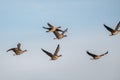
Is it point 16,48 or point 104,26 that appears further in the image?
point 16,48

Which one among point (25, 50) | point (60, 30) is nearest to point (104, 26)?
point (60, 30)

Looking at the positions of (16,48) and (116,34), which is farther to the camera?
(16,48)

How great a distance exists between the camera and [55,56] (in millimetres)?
101625

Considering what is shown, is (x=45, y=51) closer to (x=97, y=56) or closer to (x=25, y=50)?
(x=25, y=50)

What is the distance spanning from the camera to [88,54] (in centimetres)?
9762

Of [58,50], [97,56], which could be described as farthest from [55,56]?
[97,56]

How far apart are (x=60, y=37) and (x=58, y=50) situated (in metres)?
3.50

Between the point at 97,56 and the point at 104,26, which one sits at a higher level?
the point at 104,26

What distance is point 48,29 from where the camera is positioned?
99.1 m

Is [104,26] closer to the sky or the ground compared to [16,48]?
closer to the sky

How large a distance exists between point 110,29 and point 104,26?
232 cm

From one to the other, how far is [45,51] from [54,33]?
4.28 meters

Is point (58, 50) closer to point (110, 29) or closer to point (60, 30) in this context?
point (60, 30)

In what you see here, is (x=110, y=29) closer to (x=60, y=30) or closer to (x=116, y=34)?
(x=116, y=34)
